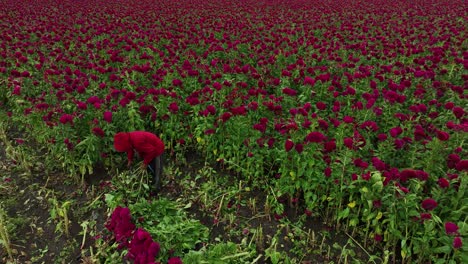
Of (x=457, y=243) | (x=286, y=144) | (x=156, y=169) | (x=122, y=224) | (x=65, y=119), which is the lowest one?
(x=156, y=169)

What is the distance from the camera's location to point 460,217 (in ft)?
8.86

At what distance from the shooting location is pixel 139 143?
10.9ft

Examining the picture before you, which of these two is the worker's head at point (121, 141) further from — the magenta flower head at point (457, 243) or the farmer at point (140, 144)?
the magenta flower head at point (457, 243)

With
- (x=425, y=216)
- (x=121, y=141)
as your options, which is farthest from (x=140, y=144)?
(x=425, y=216)

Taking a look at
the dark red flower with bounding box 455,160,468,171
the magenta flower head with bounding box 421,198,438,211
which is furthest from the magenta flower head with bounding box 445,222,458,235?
the dark red flower with bounding box 455,160,468,171

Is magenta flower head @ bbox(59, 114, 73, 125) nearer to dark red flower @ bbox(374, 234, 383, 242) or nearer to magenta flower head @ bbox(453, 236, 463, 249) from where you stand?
dark red flower @ bbox(374, 234, 383, 242)

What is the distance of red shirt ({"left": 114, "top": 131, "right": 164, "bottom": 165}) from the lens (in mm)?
3237

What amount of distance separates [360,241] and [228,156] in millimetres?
1760

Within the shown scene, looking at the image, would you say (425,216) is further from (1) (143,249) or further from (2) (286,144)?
(1) (143,249)

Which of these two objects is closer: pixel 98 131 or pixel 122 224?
pixel 122 224

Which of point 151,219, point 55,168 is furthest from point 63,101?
point 151,219

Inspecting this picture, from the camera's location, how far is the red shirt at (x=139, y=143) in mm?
3237

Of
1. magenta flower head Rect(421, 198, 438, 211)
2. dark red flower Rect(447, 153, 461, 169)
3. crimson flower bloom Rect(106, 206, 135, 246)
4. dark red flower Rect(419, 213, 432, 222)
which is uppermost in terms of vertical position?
dark red flower Rect(447, 153, 461, 169)

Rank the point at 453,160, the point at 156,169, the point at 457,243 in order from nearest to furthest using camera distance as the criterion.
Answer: the point at 457,243
the point at 453,160
the point at 156,169
